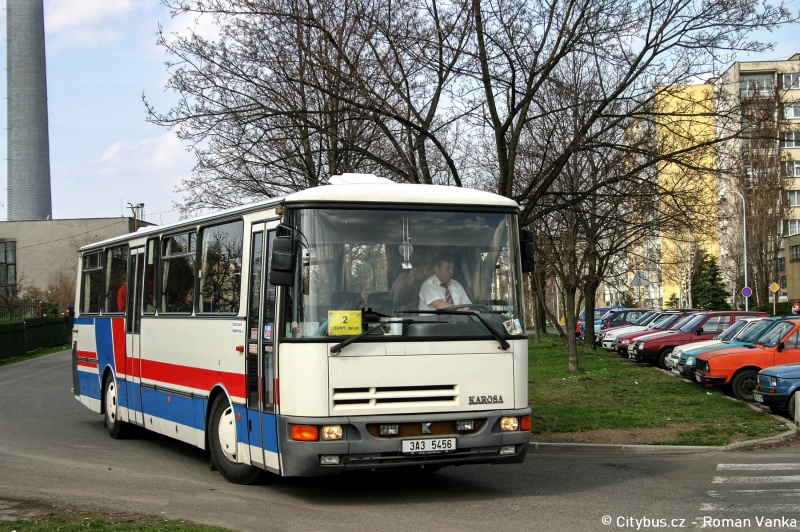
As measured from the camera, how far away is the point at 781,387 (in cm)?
1571

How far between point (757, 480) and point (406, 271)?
469cm

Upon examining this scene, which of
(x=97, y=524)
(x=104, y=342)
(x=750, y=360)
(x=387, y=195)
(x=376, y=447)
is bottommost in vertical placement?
(x=97, y=524)

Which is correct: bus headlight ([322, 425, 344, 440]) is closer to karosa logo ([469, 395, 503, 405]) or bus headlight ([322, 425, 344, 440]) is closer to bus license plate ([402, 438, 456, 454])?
bus license plate ([402, 438, 456, 454])

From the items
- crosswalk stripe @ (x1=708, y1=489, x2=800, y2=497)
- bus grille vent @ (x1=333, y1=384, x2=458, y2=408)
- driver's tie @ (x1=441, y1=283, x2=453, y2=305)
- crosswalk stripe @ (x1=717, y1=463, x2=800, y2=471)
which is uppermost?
driver's tie @ (x1=441, y1=283, x2=453, y2=305)

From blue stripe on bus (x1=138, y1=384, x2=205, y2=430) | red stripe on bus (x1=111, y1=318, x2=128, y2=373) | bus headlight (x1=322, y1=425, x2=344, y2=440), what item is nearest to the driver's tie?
bus headlight (x1=322, y1=425, x2=344, y2=440)

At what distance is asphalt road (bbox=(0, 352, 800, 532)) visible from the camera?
848cm

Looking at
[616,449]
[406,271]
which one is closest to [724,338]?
[616,449]

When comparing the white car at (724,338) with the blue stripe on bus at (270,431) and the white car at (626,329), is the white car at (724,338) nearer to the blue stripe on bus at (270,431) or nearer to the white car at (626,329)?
the white car at (626,329)

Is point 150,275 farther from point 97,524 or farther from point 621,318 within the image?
point 621,318

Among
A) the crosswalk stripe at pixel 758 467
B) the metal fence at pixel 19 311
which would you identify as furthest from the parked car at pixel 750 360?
the metal fence at pixel 19 311

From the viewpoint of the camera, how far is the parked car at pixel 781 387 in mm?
15617

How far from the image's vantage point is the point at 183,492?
1004cm

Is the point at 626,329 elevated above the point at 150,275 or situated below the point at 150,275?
below

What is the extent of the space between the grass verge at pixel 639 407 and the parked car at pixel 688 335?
7.16ft
